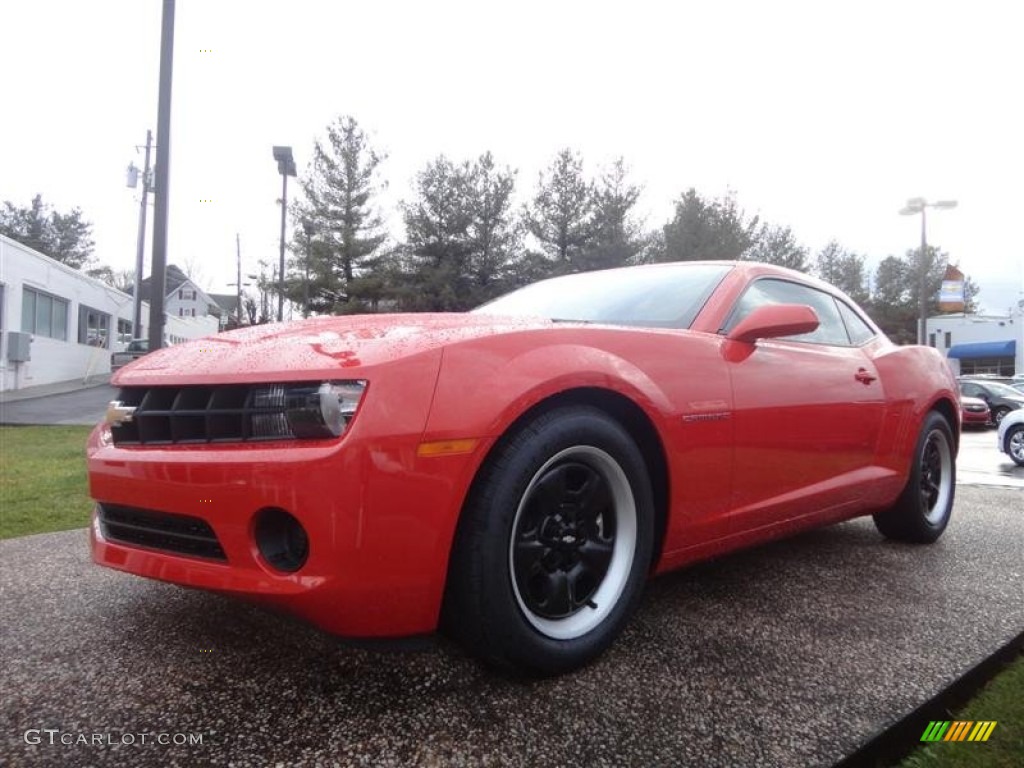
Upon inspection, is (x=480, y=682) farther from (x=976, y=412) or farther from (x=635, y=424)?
(x=976, y=412)

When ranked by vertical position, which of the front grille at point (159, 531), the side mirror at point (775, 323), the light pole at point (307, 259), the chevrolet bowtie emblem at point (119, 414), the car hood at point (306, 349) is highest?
the light pole at point (307, 259)

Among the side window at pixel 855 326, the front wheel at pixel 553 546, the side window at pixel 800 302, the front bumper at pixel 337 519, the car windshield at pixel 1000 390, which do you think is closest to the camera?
the front bumper at pixel 337 519

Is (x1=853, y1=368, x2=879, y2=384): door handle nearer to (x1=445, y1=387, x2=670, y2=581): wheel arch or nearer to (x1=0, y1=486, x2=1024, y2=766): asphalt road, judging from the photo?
(x1=0, y1=486, x2=1024, y2=766): asphalt road

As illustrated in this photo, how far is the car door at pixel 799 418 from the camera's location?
238 cm

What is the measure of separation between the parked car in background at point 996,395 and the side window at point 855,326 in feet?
61.0

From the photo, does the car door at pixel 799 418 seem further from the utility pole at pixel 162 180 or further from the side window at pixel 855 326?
the utility pole at pixel 162 180

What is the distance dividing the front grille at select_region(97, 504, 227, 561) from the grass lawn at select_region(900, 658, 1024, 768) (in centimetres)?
175

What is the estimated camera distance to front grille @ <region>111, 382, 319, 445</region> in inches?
65.3

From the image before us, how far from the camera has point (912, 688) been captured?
6.13 ft

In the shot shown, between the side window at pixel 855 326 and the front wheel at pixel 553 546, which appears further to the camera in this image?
the side window at pixel 855 326

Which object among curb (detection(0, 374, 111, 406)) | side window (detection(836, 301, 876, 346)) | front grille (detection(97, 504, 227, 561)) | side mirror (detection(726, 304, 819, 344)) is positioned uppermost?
side window (detection(836, 301, 876, 346))

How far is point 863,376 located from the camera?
3.03 meters

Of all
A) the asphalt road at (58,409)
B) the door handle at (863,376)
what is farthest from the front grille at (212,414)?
the asphalt road at (58,409)

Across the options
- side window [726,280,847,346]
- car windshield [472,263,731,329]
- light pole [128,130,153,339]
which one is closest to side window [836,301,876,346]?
side window [726,280,847,346]
